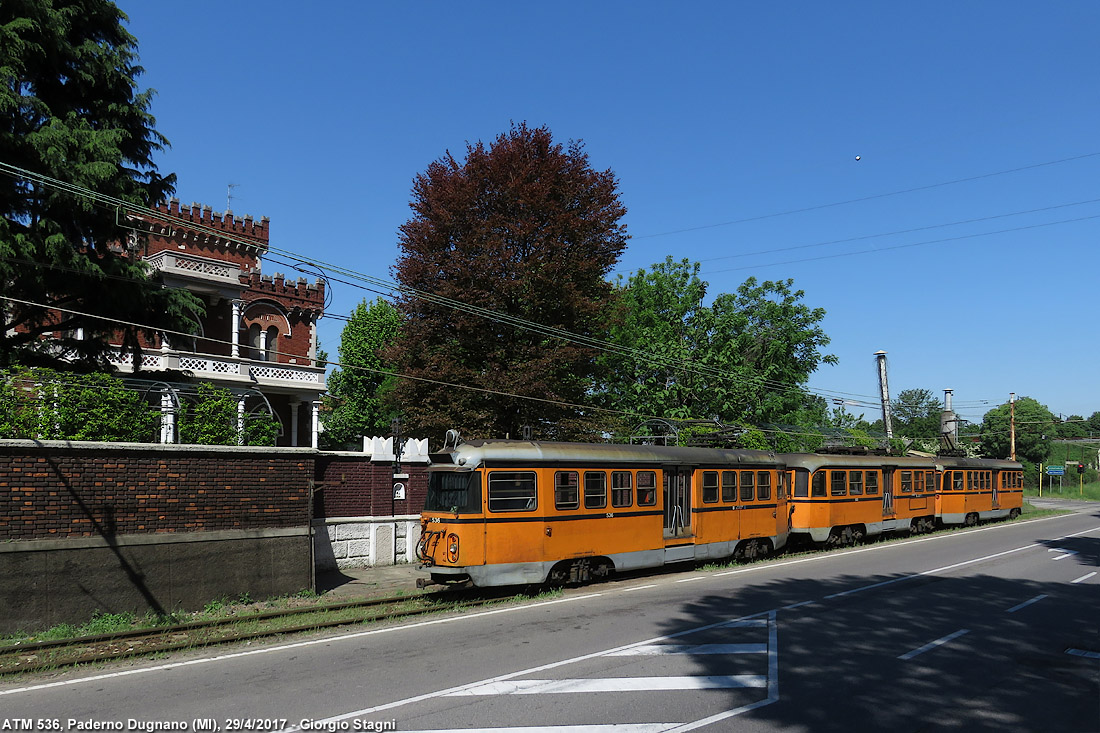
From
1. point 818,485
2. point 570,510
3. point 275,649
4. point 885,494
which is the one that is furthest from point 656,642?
point 885,494

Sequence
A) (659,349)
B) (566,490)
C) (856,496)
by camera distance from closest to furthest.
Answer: (566,490) → (856,496) → (659,349)

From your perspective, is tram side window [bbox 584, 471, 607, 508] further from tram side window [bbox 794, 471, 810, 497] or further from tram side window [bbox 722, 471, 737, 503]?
tram side window [bbox 794, 471, 810, 497]

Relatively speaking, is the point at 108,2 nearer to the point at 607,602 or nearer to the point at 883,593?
the point at 607,602

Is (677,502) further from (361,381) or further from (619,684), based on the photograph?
(361,381)

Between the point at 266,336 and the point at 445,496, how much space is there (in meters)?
24.8

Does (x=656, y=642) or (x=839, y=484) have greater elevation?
(x=839, y=484)

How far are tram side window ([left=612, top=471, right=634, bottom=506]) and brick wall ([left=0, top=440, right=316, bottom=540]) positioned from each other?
6281mm

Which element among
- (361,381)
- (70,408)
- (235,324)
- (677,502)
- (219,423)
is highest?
(235,324)

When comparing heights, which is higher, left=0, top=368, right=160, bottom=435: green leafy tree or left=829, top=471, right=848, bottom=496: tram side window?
left=0, top=368, right=160, bottom=435: green leafy tree

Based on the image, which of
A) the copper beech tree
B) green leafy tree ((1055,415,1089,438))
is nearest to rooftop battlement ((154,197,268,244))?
the copper beech tree

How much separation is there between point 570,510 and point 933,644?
6820 mm

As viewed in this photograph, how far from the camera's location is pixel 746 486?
20.1 m

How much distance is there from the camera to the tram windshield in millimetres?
14094

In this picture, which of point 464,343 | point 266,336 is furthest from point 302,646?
point 266,336
